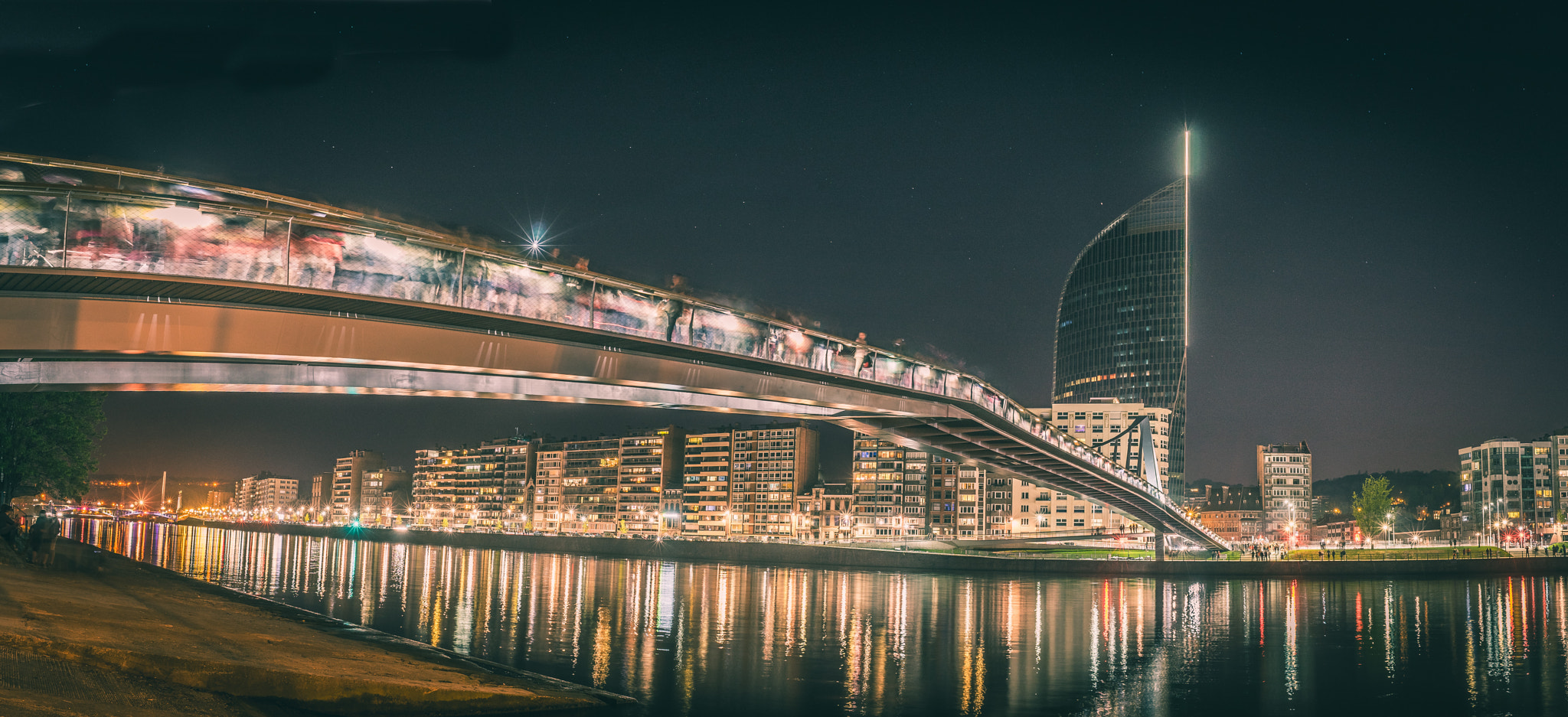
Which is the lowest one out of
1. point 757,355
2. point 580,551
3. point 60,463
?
point 580,551

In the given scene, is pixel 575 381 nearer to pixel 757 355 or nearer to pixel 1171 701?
pixel 757 355

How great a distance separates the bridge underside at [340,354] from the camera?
1998cm

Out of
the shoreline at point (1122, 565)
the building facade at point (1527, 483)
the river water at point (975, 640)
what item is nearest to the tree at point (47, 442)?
the river water at point (975, 640)

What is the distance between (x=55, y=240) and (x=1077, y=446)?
62057mm

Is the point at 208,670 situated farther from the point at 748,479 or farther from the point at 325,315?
the point at 748,479

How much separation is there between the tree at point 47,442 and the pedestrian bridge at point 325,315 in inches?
1220

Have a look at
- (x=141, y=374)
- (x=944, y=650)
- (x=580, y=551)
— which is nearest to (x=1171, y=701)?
(x=944, y=650)

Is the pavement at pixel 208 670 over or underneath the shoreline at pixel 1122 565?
over

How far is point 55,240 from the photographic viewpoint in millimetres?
18484

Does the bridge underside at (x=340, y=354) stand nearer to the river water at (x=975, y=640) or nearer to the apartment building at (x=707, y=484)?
the river water at (x=975, y=640)

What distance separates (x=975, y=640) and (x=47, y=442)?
49563mm

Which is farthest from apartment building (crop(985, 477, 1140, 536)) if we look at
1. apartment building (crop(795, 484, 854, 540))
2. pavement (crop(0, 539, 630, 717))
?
pavement (crop(0, 539, 630, 717))

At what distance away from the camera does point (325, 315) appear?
22.9m

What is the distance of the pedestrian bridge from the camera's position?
19094mm
